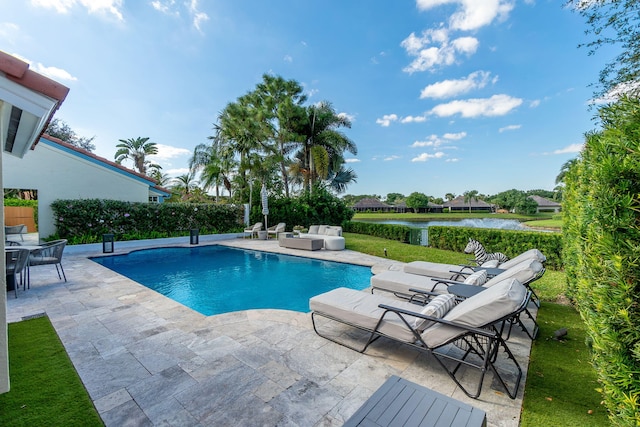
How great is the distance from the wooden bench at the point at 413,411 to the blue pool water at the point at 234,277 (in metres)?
4.09

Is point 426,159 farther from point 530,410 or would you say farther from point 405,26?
point 530,410

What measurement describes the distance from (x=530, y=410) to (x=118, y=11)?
14514mm

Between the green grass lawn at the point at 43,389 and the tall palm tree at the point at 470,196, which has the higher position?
the tall palm tree at the point at 470,196

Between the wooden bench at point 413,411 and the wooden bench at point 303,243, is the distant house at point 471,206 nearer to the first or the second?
the wooden bench at point 303,243

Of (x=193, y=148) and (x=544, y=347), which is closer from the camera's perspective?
(x=544, y=347)

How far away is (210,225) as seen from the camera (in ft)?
57.9

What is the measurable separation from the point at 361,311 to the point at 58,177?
1694cm

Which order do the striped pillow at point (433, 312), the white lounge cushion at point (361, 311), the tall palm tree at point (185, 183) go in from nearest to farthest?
the striped pillow at point (433, 312), the white lounge cushion at point (361, 311), the tall palm tree at point (185, 183)

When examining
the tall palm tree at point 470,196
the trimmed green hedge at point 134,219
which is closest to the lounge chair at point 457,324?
the trimmed green hedge at point 134,219

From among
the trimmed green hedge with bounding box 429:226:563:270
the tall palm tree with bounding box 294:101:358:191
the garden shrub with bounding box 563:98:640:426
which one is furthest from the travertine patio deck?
the tall palm tree with bounding box 294:101:358:191

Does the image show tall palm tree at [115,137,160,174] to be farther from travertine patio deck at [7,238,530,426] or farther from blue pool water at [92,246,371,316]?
travertine patio deck at [7,238,530,426]

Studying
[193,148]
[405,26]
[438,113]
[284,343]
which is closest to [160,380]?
[284,343]

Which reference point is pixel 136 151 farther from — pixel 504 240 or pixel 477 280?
pixel 477 280

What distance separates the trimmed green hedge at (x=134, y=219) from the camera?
12211mm
